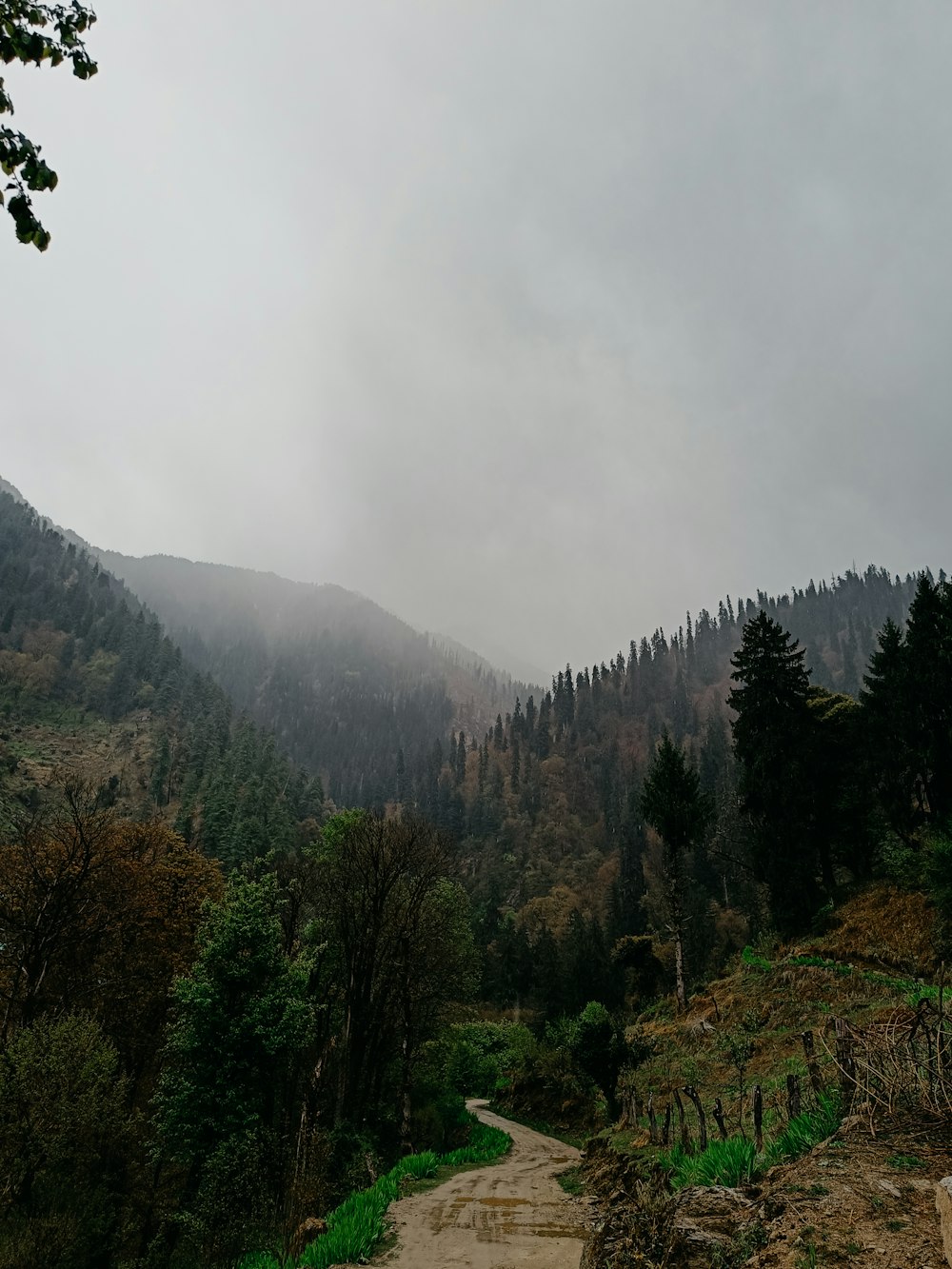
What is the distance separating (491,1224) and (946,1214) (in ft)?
34.7

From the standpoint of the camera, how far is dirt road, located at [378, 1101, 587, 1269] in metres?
9.95

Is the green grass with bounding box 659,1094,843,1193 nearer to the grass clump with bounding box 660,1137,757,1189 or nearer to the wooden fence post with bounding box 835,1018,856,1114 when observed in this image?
the grass clump with bounding box 660,1137,757,1189

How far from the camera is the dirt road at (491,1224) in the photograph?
9953mm

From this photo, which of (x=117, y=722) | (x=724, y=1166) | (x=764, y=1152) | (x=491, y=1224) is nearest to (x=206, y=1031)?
(x=491, y=1224)

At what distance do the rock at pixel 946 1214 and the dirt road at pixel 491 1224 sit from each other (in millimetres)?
6238

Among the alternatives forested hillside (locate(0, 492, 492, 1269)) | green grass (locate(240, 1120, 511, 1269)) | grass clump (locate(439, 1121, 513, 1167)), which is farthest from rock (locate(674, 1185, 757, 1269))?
grass clump (locate(439, 1121, 513, 1167))

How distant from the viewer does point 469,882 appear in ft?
378

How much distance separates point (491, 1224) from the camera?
40.3 feet

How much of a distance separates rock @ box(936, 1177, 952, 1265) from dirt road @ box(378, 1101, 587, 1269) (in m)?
6.24

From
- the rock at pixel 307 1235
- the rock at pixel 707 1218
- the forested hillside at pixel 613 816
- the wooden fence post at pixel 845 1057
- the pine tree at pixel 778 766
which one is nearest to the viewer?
the rock at pixel 707 1218

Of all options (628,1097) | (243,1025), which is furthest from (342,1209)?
(628,1097)

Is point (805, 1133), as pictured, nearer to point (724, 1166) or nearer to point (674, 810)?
point (724, 1166)

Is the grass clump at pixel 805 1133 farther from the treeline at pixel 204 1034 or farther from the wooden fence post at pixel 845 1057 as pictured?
the treeline at pixel 204 1034

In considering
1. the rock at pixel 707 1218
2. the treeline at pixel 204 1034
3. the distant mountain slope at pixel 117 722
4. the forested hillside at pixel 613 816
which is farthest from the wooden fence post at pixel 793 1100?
the distant mountain slope at pixel 117 722
